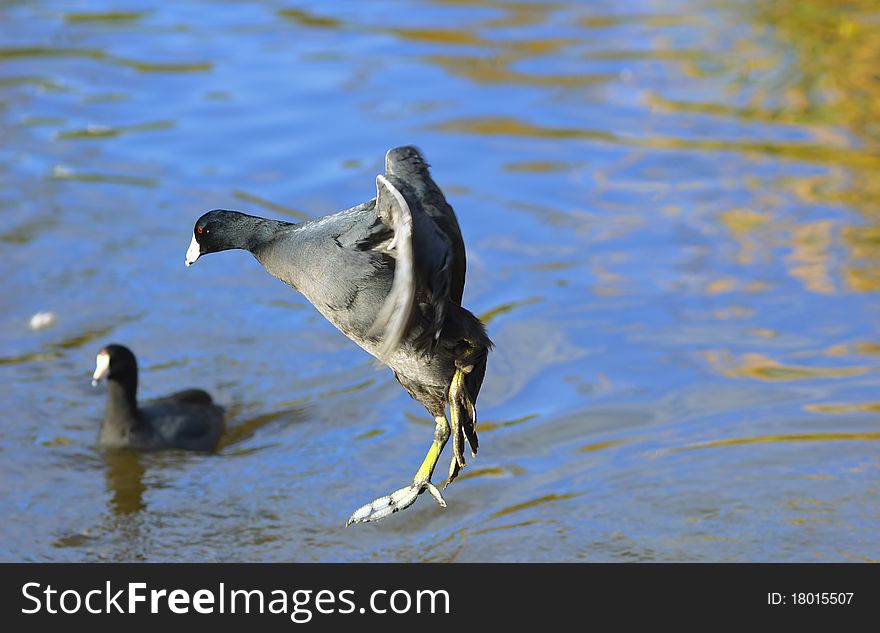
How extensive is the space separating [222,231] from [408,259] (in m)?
1.13

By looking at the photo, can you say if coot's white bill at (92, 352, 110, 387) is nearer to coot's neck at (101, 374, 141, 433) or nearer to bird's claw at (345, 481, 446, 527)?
coot's neck at (101, 374, 141, 433)

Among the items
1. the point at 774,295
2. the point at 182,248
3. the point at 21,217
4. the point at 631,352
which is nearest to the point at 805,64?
the point at 774,295

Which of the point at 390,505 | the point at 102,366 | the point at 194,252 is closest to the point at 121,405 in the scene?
the point at 102,366

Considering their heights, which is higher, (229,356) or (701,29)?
(701,29)

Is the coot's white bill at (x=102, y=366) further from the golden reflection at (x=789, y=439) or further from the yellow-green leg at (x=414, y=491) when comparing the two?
the golden reflection at (x=789, y=439)

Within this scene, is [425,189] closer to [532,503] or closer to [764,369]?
[532,503]

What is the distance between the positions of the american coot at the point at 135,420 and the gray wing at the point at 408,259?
306 centimetres

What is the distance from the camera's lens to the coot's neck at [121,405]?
23.2ft

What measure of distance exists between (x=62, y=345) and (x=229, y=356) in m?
1.00

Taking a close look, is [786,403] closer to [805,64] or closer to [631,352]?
[631,352]

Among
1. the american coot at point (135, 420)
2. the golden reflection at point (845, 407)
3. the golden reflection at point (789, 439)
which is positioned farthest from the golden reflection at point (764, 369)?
the american coot at point (135, 420)

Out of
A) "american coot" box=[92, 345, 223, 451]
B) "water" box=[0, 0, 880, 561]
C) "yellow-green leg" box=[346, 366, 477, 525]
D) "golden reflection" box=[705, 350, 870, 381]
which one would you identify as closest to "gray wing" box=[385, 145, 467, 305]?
"yellow-green leg" box=[346, 366, 477, 525]

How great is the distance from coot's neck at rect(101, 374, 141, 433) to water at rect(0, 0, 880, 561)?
0.18 metres
